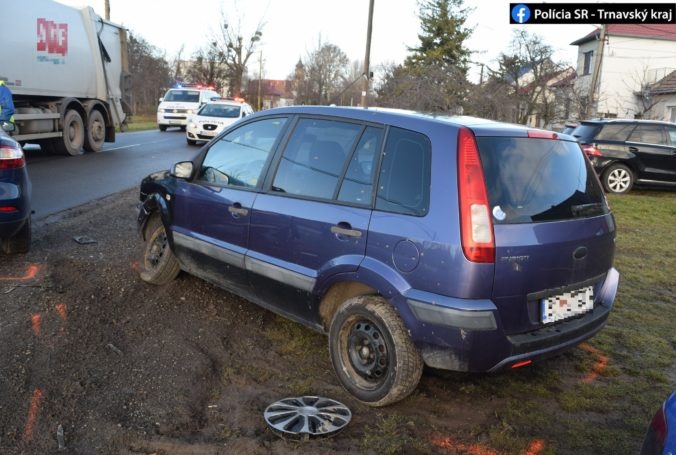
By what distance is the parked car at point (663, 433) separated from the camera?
6.24ft

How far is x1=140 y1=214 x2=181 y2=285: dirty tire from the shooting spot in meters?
4.87

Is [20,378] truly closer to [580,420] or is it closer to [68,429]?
[68,429]

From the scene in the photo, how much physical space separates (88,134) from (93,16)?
120 inches

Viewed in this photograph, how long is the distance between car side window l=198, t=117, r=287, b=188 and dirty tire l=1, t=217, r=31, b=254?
2.08 metres

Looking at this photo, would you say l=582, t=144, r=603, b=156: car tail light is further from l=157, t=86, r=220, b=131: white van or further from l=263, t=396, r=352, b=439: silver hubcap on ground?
l=157, t=86, r=220, b=131: white van

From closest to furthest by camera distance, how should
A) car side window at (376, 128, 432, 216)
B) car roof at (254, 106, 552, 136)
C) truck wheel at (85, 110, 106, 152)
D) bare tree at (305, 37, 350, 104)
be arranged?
car side window at (376, 128, 432, 216), car roof at (254, 106, 552, 136), truck wheel at (85, 110, 106, 152), bare tree at (305, 37, 350, 104)

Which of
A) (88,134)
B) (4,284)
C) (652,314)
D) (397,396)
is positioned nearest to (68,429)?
(397,396)

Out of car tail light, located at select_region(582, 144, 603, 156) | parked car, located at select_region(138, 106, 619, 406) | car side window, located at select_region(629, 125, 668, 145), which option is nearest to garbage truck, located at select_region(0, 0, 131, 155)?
parked car, located at select_region(138, 106, 619, 406)

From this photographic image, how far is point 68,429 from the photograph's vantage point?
2.94 metres

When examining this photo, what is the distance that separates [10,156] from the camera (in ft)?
17.4

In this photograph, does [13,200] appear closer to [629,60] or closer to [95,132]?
[95,132]

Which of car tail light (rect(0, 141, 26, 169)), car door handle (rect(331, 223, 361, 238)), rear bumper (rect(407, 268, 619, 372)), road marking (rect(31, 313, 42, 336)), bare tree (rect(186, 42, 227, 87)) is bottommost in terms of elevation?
road marking (rect(31, 313, 42, 336))

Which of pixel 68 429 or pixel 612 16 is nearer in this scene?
pixel 68 429

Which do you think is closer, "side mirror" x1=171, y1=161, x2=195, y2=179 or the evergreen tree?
"side mirror" x1=171, y1=161, x2=195, y2=179
